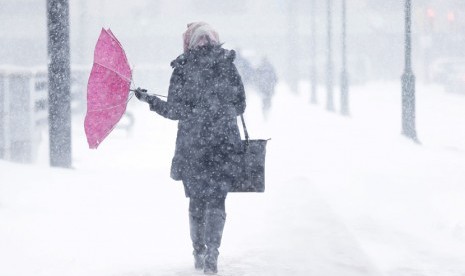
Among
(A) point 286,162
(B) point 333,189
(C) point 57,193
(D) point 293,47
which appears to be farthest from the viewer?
(D) point 293,47

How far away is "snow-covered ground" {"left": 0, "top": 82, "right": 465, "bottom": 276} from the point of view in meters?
6.61

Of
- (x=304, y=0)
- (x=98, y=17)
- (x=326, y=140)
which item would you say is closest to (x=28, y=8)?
(x=98, y=17)

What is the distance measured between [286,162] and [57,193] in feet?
16.0

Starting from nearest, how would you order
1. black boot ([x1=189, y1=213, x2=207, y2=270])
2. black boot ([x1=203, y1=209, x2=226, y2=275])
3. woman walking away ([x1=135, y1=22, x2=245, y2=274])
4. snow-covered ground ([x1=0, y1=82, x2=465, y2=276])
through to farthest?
woman walking away ([x1=135, y1=22, x2=245, y2=274]) < black boot ([x1=203, y1=209, x2=226, y2=275]) < black boot ([x1=189, y1=213, x2=207, y2=270]) < snow-covered ground ([x1=0, y1=82, x2=465, y2=276])

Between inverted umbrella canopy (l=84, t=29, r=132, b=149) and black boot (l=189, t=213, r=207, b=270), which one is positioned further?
black boot (l=189, t=213, r=207, b=270)

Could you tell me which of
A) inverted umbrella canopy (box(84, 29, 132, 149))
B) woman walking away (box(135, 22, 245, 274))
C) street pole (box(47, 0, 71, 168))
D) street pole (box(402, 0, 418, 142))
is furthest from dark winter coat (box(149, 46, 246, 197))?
street pole (box(402, 0, 418, 142))

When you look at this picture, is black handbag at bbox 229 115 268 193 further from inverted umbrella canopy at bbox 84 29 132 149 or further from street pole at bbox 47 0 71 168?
street pole at bbox 47 0 71 168

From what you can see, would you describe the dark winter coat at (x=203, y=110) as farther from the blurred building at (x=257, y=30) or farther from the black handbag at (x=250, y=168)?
the blurred building at (x=257, y=30)

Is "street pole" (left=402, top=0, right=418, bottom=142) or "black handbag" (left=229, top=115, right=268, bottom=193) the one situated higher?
"street pole" (left=402, top=0, right=418, bottom=142)

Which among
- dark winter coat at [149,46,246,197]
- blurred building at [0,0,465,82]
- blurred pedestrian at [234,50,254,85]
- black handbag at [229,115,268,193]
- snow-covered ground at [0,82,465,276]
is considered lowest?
snow-covered ground at [0,82,465,276]

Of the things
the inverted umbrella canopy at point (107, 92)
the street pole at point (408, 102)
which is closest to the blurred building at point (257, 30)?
the street pole at point (408, 102)

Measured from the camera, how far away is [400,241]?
25.3 feet

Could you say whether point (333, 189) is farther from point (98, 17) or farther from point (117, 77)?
point (98, 17)

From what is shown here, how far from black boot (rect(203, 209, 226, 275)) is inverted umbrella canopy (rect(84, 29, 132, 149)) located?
905 millimetres
